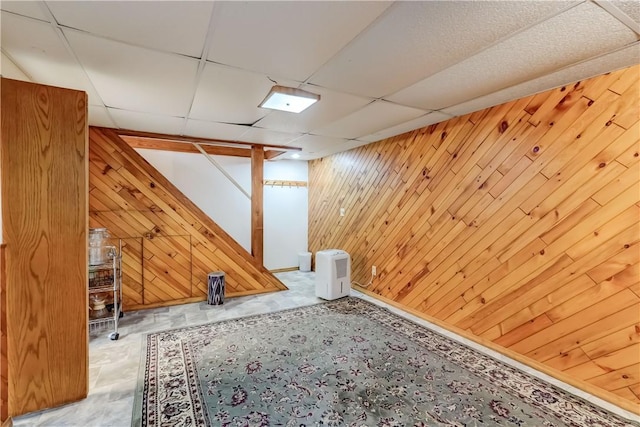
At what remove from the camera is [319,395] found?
2.03m

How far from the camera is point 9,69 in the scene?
2055 mm

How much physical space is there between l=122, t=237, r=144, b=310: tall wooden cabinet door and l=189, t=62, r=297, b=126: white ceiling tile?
75.7 inches

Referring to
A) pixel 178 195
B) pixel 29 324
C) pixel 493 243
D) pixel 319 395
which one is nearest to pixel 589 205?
pixel 493 243

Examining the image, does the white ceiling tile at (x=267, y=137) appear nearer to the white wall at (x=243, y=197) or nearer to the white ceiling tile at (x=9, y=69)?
the white wall at (x=243, y=197)

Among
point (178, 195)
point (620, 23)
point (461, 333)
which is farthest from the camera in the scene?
point (178, 195)

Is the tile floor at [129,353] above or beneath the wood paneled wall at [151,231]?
beneath

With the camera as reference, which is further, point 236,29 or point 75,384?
point 75,384

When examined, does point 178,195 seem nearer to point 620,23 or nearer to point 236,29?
point 236,29

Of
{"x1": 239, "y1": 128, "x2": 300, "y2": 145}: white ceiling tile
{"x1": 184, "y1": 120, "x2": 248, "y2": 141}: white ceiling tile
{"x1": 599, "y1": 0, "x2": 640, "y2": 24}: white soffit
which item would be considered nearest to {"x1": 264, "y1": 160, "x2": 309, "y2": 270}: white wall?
{"x1": 239, "y1": 128, "x2": 300, "y2": 145}: white ceiling tile

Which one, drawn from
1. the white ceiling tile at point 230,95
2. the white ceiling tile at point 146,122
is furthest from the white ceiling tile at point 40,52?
the white ceiling tile at point 230,95

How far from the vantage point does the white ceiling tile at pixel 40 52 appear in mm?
1529

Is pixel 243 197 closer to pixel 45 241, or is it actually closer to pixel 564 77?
Result: pixel 45 241

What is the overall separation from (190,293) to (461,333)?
11.5 feet

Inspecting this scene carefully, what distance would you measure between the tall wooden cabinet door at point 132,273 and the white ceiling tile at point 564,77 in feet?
13.4
